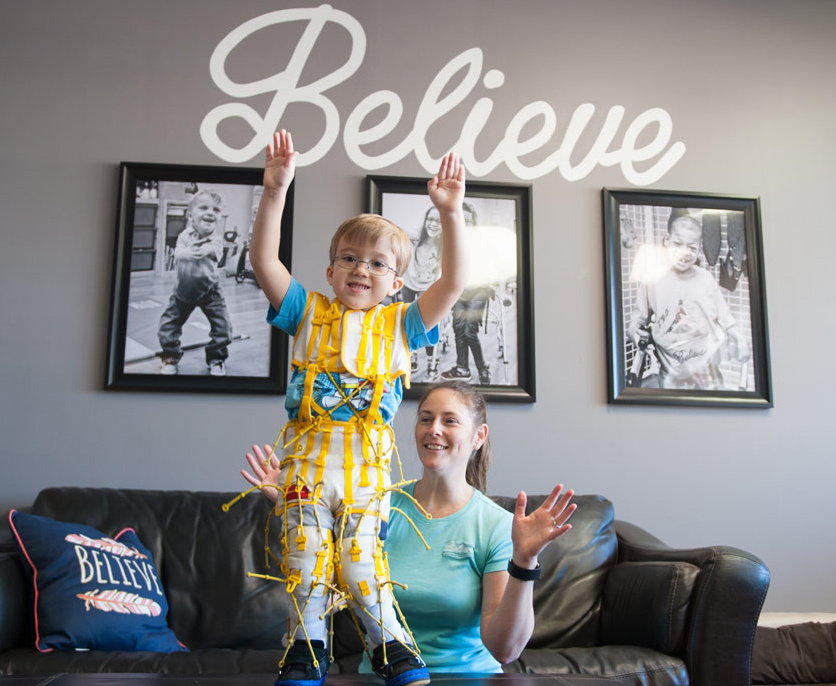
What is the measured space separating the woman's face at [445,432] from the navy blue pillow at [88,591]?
42.1 inches

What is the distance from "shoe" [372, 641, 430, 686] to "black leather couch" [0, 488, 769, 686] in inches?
36.7

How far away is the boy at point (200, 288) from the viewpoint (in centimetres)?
287

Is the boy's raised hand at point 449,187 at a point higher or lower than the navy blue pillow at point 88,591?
higher

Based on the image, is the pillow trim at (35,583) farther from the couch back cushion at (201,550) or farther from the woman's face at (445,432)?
the woman's face at (445,432)

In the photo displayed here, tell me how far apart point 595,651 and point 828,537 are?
57.4 inches

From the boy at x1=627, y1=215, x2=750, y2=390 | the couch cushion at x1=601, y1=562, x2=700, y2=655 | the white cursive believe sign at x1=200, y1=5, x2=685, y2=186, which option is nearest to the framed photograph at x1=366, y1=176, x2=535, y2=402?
the white cursive believe sign at x1=200, y1=5, x2=685, y2=186

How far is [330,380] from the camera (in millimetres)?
1309

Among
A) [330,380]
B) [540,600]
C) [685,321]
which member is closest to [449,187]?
[330,380]

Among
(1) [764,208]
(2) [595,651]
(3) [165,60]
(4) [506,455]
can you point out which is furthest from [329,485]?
(1) [764,208]

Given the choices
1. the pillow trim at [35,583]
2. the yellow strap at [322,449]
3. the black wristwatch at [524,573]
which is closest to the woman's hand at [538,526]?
the black wristwatch at [524,573]

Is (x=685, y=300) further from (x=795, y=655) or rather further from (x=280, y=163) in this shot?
(x=280, y=163)

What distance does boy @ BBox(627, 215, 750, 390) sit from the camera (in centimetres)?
303

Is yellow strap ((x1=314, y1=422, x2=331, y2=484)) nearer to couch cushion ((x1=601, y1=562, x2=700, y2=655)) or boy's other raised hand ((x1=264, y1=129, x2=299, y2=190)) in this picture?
boy's other raised hand ((x1=264, y1=129, x2=299, y2=190))

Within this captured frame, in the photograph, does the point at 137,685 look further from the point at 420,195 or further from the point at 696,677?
the point at 420,195
